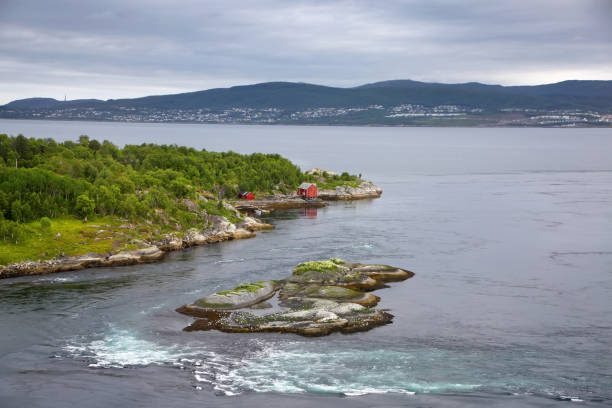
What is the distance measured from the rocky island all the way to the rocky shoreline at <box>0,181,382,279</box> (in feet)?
84.2

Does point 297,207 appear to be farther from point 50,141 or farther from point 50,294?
point 50,294

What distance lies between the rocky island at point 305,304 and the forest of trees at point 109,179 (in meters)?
37.5

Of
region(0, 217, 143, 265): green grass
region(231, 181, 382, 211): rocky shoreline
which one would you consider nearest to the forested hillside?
region(0, 217, 143, 265): green grass

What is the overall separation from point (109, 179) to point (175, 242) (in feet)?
73.2

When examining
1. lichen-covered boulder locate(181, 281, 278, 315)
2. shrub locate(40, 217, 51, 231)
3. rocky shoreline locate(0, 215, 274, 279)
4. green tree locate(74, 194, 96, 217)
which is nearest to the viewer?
lichen-covered boulder locate(181, 281, 278, 315)

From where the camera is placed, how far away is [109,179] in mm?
111500

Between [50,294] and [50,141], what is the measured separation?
81.3 meters

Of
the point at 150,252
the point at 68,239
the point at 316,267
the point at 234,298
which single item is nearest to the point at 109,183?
the point at 68,239

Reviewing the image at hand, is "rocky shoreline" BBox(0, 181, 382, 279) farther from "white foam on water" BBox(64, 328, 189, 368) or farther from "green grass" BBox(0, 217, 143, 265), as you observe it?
"white foam on water" BBox(64, 328, 189, 368)

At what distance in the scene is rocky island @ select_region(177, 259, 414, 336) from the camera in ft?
204

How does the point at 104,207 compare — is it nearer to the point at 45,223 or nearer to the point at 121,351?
the point at 45,223

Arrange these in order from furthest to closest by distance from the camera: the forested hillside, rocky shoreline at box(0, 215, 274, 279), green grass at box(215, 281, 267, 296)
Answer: the forested hillside, rocky shoreline at box(0, 215, 274, 279), green grass at box(215, 281, 267, 296)

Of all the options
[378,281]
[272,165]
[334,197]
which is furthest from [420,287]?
[272,165]

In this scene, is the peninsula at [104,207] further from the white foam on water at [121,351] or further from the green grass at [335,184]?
the white foam on water at [121,351]
